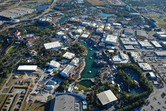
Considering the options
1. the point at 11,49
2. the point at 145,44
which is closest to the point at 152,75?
the point at 145,44

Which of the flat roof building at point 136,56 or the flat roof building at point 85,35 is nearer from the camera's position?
the flat roof building at point 136,56

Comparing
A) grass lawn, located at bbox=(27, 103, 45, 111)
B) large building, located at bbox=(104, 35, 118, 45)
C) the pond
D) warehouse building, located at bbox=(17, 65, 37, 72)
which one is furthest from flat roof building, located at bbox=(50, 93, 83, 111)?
large building, located at bbox=(104, 35, 118, 45)

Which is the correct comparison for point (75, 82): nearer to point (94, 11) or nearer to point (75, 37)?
point (75, 37)

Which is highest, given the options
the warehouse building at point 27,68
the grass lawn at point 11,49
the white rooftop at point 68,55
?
the white rooftop at point 68,55

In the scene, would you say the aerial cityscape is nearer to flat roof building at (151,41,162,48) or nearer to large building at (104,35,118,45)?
large building at (104,35,118,45)

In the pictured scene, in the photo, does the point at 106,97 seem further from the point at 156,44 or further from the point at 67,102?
the point at 156,44

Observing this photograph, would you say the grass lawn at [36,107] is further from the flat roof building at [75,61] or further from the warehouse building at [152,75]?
the warehouse building at [152,75]

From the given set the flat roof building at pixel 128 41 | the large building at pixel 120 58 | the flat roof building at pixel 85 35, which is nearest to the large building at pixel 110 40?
the flat roof building at pixel 128 41
